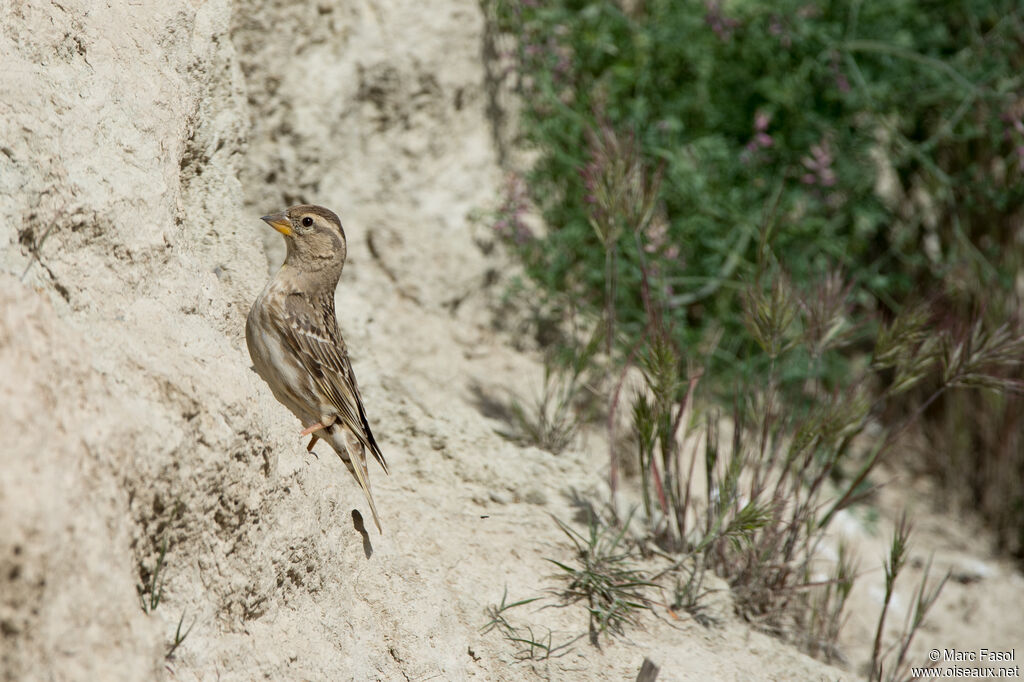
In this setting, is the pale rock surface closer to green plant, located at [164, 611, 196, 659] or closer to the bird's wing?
green plant, located at [164, 611, 196, 659]

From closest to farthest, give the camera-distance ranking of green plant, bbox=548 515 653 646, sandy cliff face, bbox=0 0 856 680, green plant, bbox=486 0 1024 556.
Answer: sandy cliff face, bbox=0 0 856 680 < green plant, bbox=548 515 653 646 < green plant, bbox=486 0 1024 556

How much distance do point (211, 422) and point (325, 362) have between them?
3.12 feet

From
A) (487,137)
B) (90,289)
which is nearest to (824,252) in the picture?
(487,137)

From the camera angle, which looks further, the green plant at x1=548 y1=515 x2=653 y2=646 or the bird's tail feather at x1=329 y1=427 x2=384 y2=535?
the green plant at x1=548 y1=515 x2=653 y2=646

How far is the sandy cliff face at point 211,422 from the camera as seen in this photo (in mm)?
2555

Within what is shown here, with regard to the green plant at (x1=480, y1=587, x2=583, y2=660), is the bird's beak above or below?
above

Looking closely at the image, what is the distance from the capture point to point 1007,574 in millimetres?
6656

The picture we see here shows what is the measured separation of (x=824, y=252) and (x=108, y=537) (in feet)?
17.2

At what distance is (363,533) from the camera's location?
12.4ft

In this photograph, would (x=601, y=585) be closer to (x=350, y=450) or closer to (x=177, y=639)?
(x=350, y=450)

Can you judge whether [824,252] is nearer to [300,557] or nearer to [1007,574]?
[1007,574]

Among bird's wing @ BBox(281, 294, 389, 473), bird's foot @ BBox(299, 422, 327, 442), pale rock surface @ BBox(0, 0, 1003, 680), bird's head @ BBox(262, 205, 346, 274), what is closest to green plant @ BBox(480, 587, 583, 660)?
pale rock surface @ BBox(0, 0, 1003, 680)

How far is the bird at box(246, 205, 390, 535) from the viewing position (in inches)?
150

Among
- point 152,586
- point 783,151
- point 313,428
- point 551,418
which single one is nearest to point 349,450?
point 313,428
